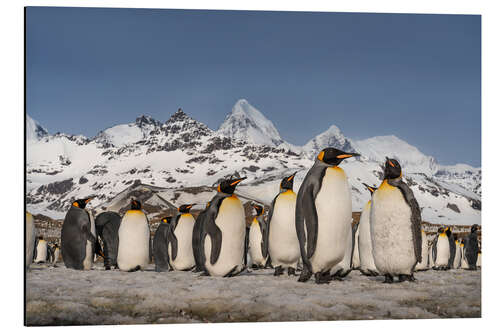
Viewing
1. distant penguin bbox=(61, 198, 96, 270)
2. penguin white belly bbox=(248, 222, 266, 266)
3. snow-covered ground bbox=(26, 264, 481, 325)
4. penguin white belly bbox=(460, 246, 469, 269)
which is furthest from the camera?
penguin white belly bbox=(460, 246, 469, 269)

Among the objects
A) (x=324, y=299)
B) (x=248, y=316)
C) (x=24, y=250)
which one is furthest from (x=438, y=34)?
(x=24, y=250)

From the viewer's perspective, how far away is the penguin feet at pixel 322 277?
5.28 meters

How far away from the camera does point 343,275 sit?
584 centimetres

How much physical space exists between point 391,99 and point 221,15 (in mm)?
2184

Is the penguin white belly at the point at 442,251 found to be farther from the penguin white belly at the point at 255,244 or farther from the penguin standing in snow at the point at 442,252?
the penguin white belly at the point at 255,244

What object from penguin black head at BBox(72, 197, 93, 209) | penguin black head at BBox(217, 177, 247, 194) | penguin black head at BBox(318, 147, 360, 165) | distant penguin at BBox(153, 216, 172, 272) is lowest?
distant penguin at BBox(153, 216, 172, 272)

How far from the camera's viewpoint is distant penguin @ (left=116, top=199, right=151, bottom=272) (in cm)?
805

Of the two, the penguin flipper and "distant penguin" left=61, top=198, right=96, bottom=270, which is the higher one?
the penguin flipper

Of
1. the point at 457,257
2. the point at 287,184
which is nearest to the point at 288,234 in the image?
the point at 287,184

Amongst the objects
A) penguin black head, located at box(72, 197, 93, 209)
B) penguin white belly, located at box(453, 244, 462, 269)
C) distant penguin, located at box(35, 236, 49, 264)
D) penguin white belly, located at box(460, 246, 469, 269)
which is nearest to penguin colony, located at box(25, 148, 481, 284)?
penguin black head, located at box(72, 197, 93, 209)

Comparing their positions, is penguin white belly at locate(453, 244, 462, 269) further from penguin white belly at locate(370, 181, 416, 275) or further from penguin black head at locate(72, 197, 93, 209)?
penguin black head at locate(72, 197, 93, 209)

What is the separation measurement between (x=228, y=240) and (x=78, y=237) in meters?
2.77

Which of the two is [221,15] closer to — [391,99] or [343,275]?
[391,99]
